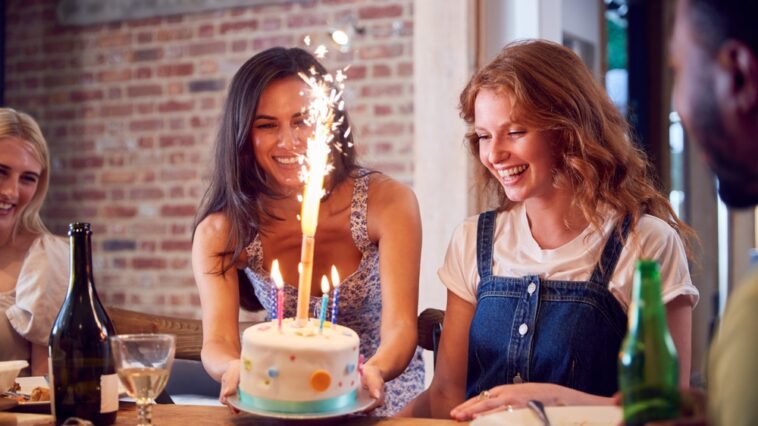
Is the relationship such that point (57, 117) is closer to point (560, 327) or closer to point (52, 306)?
point (52, 306)

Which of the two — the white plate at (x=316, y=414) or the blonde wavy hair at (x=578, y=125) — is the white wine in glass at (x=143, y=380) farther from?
the blonde wavy hair at (x=578, y=125)

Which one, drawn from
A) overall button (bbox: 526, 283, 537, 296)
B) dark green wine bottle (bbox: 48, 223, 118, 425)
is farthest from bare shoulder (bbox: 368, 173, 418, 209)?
dark green wine bottle (bbox: 48, 223, 118, 425)

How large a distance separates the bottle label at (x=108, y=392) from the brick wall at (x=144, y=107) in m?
2.41

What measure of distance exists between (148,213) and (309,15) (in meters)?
1.19

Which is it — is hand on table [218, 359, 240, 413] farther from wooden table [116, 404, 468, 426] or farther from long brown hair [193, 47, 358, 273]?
long brown hair [193, 47, 358, 273]

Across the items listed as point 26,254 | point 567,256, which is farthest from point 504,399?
point 26,254

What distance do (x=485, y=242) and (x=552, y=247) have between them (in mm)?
145

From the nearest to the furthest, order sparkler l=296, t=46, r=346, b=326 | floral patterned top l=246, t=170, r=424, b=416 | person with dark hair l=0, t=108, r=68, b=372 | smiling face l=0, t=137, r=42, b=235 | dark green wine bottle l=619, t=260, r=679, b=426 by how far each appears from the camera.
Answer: dark green wine bottle l=619, t=260, r=679, b=426, sparkler l=296, t=46, r=346, b=326, floral patterned top l=246, t=170, r=424, b=416, person with dark hair l=0, t=108, r=68, b=372, smiling face l=0, t=137, r=42, b=235

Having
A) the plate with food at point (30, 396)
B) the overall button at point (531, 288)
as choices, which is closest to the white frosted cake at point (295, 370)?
the plate with food at point (30, 396)

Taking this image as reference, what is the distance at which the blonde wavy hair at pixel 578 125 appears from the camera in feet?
5.51

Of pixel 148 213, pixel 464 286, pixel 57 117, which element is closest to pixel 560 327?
pixel 464 286

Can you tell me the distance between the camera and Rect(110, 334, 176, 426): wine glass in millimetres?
1147

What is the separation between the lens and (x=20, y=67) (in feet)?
14.3

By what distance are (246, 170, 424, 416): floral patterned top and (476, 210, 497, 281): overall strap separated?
0.96 ft
